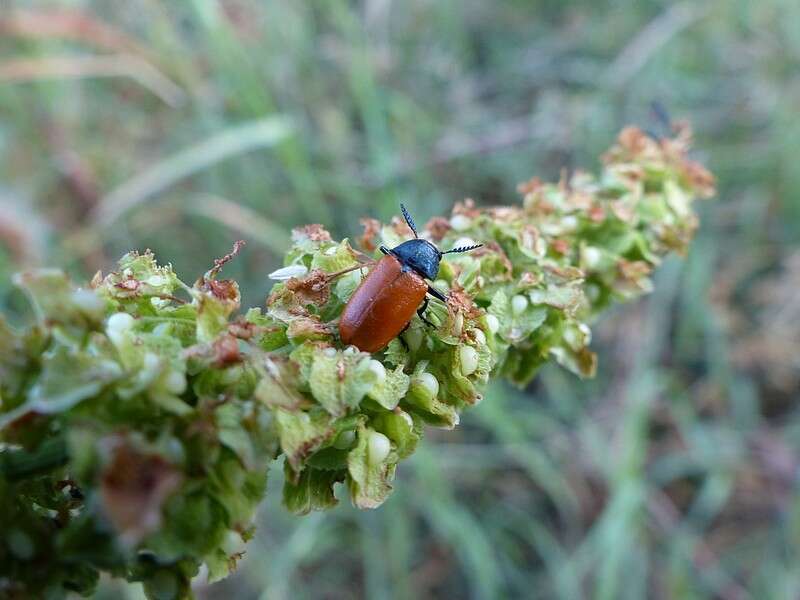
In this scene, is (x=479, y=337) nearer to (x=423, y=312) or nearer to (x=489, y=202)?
(x=423, y=312)

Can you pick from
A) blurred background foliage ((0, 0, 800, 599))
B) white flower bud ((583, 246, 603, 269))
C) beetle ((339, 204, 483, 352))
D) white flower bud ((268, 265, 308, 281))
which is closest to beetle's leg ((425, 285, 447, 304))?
beetle ((339, 204, 483, 352))

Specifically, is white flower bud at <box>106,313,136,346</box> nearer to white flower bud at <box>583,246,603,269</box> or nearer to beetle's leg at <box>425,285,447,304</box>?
beetle's leg at <box>425,285,447,304</box>

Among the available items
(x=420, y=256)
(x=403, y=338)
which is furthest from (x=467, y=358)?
(x=420, y=256)

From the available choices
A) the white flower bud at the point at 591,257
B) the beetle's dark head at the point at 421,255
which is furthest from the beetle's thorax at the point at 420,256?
the white flower bud at the point at 591,257

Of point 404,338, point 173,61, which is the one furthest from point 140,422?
point 173,61

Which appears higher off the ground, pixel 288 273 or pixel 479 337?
pixel 288 273

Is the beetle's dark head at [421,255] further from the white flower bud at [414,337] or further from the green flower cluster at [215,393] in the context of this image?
the white flower bud at [414,337]

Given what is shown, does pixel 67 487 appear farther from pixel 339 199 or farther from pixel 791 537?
pixel 791 537
